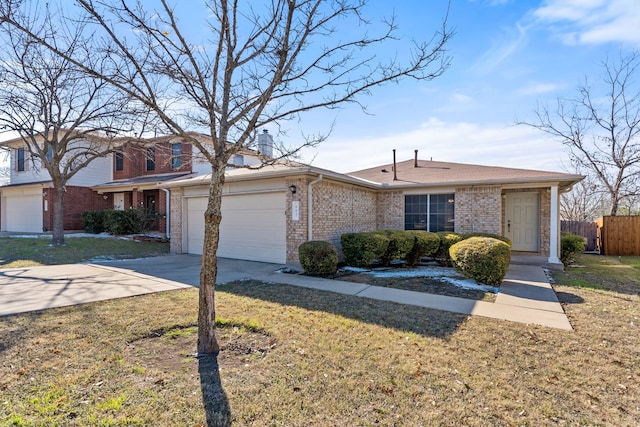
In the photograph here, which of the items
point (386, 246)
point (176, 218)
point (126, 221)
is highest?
point (176, 218)

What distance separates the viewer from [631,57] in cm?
1602

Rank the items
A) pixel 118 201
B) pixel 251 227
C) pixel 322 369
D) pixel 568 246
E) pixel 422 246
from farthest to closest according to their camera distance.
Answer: pixel 118 201 → pixel 568 246 → pixel 251 227 → pixel 422 246 → pixel 322 369

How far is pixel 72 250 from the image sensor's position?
12414mm

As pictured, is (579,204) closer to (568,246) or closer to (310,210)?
(568,246)

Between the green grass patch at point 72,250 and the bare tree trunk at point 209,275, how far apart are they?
8.92 metres

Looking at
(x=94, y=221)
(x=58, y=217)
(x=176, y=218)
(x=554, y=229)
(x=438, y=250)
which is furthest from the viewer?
(x=94, y=221)

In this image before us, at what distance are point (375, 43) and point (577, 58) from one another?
366 inches

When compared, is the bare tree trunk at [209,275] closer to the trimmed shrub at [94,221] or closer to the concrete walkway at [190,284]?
the concrete walkway at [190,284]

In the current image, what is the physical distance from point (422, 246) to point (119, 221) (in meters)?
14.6

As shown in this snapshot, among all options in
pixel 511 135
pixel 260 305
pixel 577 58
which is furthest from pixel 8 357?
pixel 511 135

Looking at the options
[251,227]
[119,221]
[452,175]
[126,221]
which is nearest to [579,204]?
[452,175]

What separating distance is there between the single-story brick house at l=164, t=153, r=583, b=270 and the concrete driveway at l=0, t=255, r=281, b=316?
4.08ft

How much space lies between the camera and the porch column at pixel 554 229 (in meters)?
10.4

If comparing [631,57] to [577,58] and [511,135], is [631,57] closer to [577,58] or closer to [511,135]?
[511,135]
